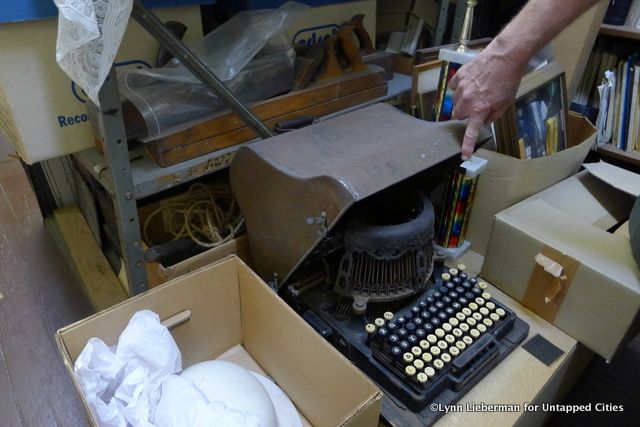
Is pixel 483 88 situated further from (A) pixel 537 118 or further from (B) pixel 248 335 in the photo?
(B) pixel 248 335

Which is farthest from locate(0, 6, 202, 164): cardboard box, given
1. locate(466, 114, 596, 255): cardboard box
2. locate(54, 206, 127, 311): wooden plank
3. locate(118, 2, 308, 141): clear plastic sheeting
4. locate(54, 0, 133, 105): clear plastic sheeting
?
locate(466, 114, 596, 255): cardboard box

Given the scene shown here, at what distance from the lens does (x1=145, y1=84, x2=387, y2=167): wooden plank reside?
960 millimetres

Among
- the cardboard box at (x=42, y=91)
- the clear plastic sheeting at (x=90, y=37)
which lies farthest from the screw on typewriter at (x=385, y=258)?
the cardboard box at (x=42, y=91)

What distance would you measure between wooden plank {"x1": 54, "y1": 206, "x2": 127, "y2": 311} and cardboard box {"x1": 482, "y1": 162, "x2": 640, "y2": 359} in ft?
3.65

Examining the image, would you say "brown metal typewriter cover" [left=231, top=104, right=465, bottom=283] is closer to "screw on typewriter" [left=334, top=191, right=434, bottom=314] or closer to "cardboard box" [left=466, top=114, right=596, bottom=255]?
"screw on typewriter" [left=334, top=191, right=434, bottom=314]

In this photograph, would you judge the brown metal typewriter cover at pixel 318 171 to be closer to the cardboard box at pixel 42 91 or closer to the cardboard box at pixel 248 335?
the cardboard box at pixel 248 335

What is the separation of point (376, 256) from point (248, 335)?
45 cm

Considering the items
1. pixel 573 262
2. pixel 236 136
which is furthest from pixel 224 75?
pixel 573 262

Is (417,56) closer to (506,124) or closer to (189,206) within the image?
(506,124)

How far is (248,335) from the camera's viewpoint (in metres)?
1.12

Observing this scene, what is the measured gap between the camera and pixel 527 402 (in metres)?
0.87

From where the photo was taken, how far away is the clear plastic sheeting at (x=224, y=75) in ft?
3.12

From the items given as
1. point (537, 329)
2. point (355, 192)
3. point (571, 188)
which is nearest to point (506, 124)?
point (571, 188)

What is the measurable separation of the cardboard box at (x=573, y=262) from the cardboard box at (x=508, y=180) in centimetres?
4
